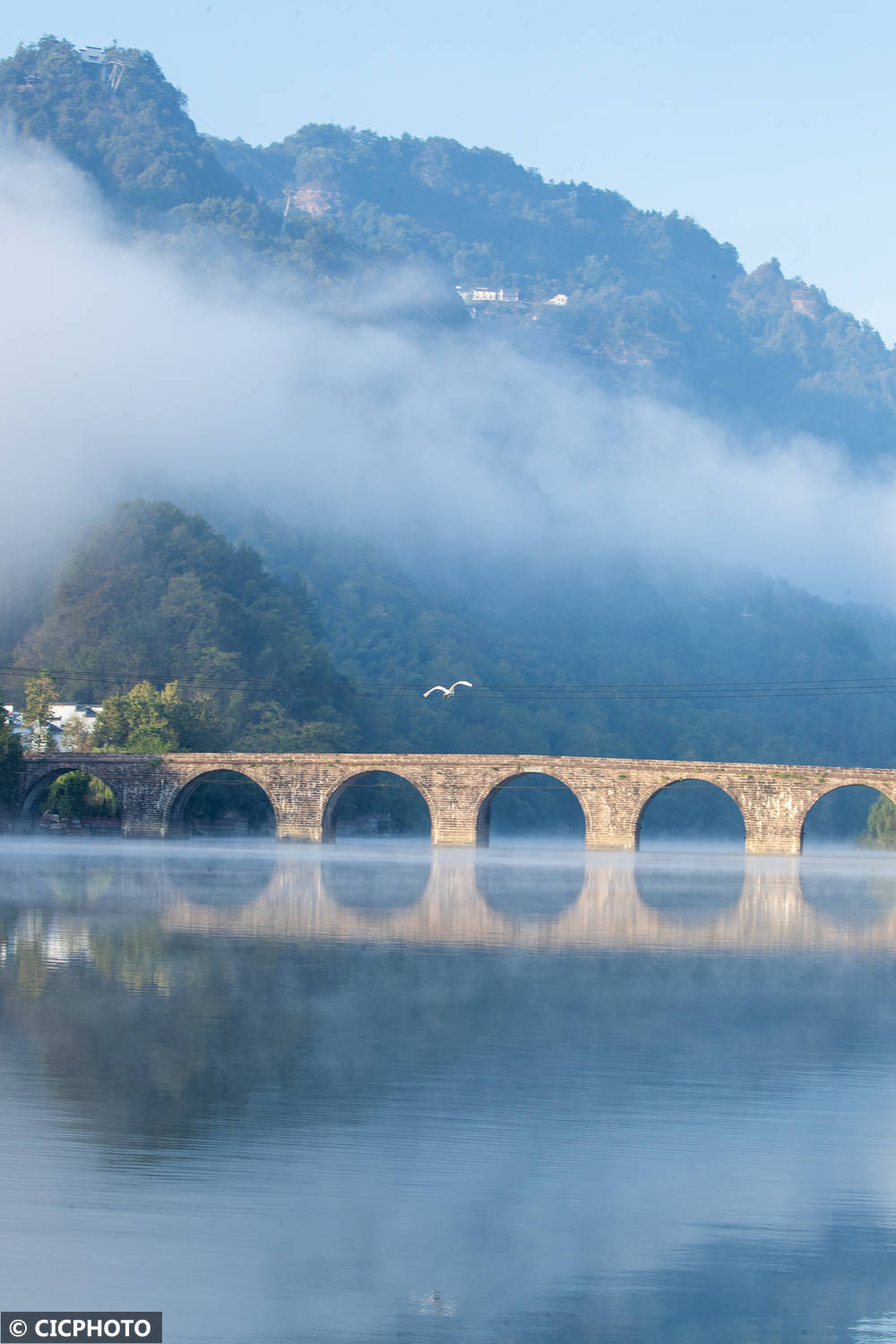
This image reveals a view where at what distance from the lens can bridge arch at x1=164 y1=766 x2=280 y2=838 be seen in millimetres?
67625

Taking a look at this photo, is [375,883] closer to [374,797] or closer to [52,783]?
[52,783]

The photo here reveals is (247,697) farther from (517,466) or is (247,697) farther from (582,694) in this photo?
(517,466)

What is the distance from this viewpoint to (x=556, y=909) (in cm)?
3441

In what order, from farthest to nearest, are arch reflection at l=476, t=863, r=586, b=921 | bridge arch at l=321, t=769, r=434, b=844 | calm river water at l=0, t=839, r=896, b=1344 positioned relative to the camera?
bridge arch at l=321, t=769, r=434, b=844 → arch reflection at l=476, t=863, r=586, b=921 → calm river water at l=0, t=839, r=896, b=1344

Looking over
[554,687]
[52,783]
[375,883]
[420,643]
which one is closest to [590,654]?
[554,687]

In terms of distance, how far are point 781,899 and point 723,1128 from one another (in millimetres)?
26357

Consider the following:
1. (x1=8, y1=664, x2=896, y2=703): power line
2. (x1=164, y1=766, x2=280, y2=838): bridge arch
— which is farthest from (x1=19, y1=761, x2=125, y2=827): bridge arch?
(x1=8, y1=664, x2=896, y2=703): power line

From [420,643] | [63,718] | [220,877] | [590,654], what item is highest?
[590,654]

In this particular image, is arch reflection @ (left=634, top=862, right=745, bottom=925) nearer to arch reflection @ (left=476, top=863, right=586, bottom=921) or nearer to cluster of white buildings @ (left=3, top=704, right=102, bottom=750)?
arch reflection @ (left=476, top=863, right=586, bottom=921)

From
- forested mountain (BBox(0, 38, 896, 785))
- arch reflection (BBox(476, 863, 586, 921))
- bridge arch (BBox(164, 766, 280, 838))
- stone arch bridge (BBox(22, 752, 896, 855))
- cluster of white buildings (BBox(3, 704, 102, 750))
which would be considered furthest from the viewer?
forested mountain (BBox(0, 38, 896, 785))

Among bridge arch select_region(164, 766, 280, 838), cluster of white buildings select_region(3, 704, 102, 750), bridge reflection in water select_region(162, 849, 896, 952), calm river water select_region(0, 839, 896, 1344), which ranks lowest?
calm river water select_region(0, 839, 896, 1344)

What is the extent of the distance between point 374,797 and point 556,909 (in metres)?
48.3

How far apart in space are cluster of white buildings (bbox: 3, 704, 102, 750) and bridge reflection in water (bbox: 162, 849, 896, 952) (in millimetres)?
28285

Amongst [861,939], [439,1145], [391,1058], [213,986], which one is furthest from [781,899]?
[439,1145]
